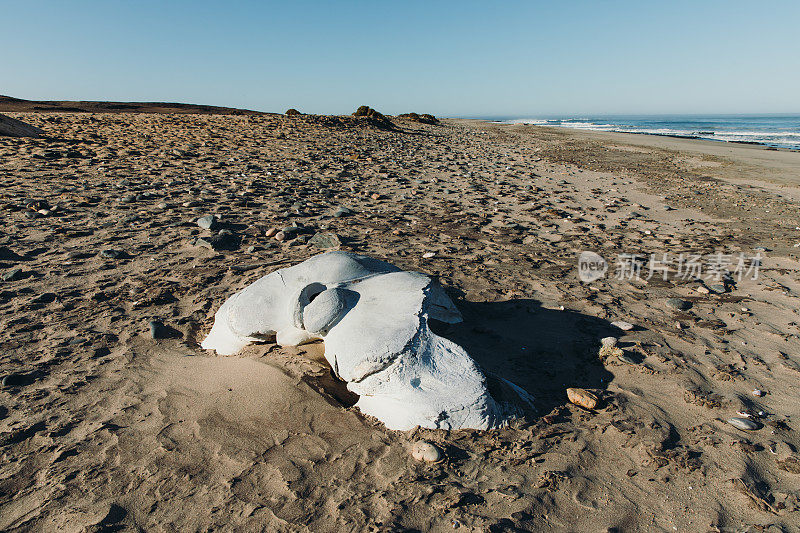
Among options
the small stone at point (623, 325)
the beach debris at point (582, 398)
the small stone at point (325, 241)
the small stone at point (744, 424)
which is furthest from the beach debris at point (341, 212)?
the small stone at point (744, 424)

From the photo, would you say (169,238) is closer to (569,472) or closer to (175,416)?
(175,416)

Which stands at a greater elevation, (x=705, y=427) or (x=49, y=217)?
(x=49, y=217)

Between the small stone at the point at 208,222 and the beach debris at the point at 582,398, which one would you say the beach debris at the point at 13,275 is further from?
the beach debris at the point at 582,398

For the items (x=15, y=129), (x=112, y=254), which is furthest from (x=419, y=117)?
(x=112, y=254)

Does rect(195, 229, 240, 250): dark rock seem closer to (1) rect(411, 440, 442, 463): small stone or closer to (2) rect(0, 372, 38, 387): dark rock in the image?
(2) rect(0, 372, 38, 387): dark rock

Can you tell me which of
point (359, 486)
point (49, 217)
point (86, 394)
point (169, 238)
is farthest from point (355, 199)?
point (359, 486)

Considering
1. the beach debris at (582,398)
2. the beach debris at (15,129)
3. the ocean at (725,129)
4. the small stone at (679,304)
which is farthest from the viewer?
the ocean at (725,129)

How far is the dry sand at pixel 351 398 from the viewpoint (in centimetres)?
187

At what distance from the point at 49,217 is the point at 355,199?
388 cm

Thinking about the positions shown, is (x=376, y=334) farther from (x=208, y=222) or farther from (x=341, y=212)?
(x=341, y=212)

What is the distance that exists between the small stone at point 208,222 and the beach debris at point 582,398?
424 cm

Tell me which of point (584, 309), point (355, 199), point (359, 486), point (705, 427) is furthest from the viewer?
point (355, 199)

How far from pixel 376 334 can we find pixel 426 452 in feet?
2.07

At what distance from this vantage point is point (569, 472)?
2066 mm
